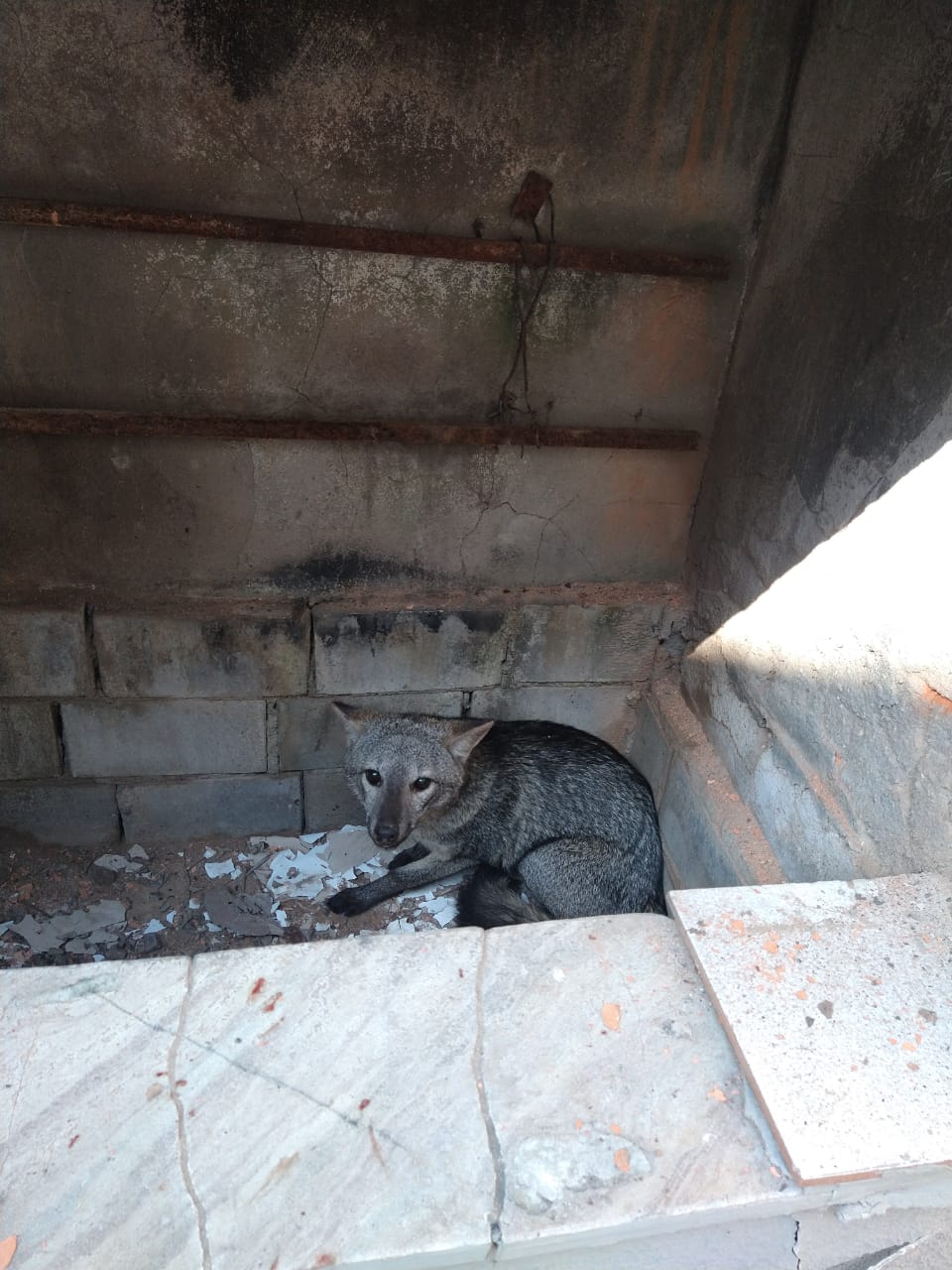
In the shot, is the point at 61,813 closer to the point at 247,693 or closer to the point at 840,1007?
the point at 247,693

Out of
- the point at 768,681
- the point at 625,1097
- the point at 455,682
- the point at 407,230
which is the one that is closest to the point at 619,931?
the point at 625,1097

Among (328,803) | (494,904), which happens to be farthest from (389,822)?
(328,803)

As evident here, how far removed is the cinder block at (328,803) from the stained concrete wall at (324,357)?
0.02 metres

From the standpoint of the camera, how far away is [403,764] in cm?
409

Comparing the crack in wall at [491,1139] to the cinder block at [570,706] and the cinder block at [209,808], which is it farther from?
the cinder block at [209,808]

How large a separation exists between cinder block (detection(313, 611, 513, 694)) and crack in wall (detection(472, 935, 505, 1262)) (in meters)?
2.46

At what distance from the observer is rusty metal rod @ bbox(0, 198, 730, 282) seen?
3.27m

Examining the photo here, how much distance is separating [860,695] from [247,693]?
3.08 meters

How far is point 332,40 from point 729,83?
170 centimetres

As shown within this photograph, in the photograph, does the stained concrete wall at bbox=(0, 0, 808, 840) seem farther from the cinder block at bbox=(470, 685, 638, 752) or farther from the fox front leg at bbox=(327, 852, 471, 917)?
the fox front leg at bbox=(327, 852, 471, 917)

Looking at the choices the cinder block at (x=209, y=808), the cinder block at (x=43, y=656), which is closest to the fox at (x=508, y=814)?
the cinder block at (x=209, y=808)

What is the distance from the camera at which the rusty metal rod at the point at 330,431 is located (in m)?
3.66

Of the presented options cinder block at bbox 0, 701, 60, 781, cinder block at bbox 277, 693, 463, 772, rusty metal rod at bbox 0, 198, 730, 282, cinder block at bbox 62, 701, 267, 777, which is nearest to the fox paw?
cinder block at bbox 277, 693, 463, 772

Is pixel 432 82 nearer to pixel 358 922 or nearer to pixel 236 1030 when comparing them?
pixel 236 1030
